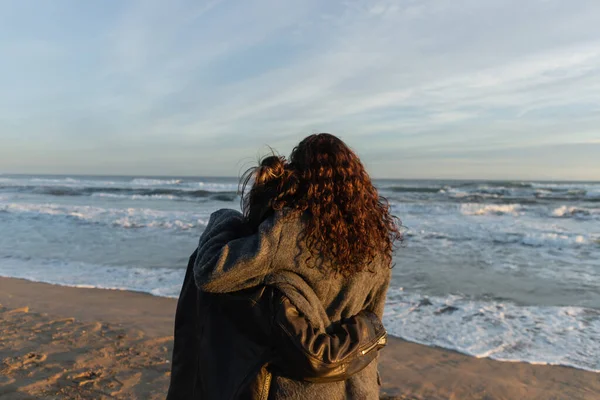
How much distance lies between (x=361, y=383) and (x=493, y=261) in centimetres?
778

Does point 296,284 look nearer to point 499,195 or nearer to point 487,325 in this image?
point 487,325

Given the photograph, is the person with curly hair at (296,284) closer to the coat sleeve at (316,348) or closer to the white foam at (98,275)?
the coat sleeve at (316,348)

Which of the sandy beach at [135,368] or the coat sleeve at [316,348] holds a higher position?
the coat sleeve at [316,348]

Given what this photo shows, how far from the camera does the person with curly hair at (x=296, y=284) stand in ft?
4.18

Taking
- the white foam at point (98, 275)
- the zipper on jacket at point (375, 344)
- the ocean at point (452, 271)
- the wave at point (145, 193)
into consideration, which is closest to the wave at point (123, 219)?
the ocean at point (452, 271)

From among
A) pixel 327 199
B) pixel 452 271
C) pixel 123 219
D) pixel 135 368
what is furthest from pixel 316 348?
pixel 123 219

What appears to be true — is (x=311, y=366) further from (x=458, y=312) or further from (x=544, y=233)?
(x=544, y=233)

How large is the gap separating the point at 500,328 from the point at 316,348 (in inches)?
178

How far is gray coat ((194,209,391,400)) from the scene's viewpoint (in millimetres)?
1269

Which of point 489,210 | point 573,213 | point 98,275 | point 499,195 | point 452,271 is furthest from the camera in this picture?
point 499,195

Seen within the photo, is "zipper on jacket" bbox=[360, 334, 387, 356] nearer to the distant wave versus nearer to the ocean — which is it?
the ocean

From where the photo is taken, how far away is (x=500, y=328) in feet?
16.6

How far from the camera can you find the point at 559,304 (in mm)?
5887

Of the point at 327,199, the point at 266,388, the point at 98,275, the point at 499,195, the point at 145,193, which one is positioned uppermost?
the point at 327,199
